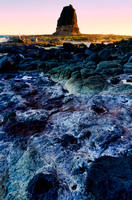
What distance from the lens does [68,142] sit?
→ 3920 millimetres

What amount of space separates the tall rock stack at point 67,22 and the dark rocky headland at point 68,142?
94.7 meters

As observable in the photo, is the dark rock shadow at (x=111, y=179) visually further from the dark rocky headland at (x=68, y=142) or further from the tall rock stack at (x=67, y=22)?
the tall rock stack at (x=67, y=22)

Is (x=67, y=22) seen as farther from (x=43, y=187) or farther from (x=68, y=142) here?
(x=43, y=187)

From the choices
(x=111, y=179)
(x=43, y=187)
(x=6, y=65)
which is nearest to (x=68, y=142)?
(x=43, y=187)

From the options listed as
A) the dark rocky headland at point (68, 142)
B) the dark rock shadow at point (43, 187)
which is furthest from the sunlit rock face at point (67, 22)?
the dark rock shadow at point (43, 187)

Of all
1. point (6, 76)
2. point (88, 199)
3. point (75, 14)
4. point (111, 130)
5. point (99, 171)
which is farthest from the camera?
point (75, 14)

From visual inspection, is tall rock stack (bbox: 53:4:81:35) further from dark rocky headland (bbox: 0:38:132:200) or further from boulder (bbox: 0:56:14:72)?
dark rocky headland (bbox: 0:38:132:200)

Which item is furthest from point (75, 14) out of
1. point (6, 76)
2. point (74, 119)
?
point (74, 119)

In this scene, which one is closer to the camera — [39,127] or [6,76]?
[39,127]

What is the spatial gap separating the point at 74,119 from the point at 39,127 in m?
1.25

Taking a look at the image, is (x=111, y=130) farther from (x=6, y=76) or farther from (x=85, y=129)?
(x=6, y=76)

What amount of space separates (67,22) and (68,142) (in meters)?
106

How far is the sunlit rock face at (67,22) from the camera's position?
302 ft

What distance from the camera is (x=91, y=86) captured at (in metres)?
→ 7.13
